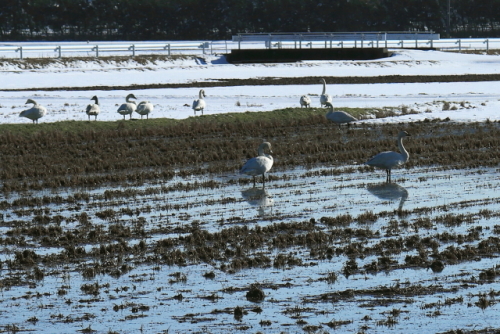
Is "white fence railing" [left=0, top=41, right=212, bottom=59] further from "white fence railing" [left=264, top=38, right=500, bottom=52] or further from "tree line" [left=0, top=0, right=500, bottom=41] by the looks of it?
"tree line" [left=0, top=0, right=500, bottom=41]

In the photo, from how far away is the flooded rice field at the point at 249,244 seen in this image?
9.78 m

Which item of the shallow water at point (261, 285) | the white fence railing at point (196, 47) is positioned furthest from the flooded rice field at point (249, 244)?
the white fence railing at point (196, 47)

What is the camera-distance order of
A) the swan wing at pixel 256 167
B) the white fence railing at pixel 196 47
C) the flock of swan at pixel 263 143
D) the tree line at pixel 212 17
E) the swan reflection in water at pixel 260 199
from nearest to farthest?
the swan reflection in water at pixel 260 199
the swan wing at pixel 256 167
the flock of swan at pixel 263 143
the white fence railing at pixel 196 47
the tree line at pixel 212 17

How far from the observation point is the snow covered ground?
32.0 meters

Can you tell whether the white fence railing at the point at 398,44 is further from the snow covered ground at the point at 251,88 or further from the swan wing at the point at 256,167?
the swan wing at the point at 256,167

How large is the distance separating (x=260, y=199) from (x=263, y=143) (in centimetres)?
202

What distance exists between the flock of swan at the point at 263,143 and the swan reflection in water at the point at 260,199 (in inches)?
17.7

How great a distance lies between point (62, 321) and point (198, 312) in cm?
142

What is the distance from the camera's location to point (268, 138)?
2508cm

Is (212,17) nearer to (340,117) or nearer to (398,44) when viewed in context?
(398,44)

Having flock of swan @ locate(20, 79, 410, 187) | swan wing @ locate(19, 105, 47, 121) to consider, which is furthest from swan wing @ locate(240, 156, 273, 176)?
swan wing @ locate(19, 105, 47, 121)

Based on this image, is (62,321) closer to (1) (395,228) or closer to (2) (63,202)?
(1) (395,228)

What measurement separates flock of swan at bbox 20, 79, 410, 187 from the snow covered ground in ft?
4.66

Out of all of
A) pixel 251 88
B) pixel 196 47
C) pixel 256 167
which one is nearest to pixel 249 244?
pixel 256 167
